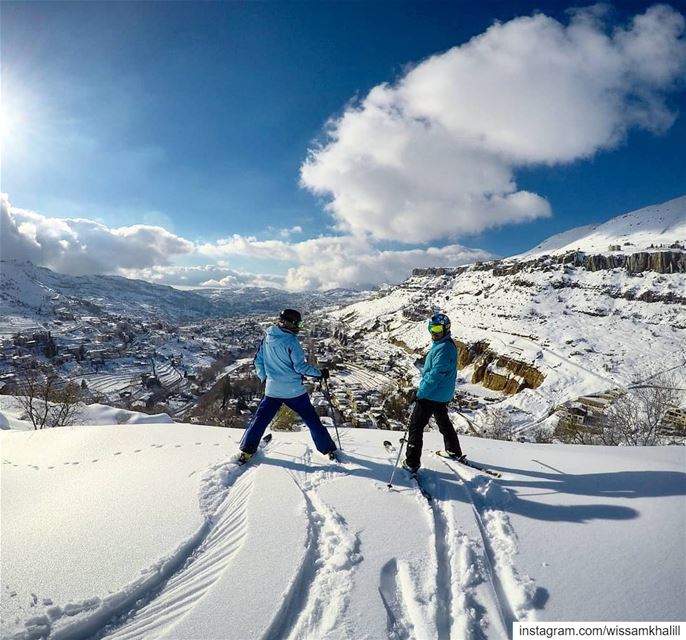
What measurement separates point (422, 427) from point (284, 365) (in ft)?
7.54

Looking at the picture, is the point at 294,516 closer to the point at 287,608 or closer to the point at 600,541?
the point at 287,608

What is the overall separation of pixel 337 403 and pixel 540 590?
1764 inches

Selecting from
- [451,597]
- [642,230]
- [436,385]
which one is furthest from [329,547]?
[642,230]

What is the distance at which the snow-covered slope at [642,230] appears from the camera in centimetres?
9656

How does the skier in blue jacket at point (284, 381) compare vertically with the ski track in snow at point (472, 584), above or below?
above

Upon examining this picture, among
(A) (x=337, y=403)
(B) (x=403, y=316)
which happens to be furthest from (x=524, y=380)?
(B) (x=403, y=316)

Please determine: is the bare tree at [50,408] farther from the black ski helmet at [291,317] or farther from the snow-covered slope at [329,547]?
the black ski helmet at [291,317]

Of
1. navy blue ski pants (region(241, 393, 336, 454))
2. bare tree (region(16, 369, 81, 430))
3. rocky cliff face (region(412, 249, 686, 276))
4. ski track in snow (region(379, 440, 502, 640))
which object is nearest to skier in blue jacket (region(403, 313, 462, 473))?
navy blue ski pants (region(241, 393, 336, 454))

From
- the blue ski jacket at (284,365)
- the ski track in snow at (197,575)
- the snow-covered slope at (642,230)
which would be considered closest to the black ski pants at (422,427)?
the blue ski jacket at (284,365)

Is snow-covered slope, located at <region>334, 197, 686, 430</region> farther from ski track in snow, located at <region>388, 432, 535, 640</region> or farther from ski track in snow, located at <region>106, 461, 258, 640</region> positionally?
ski track in snow, located at <region>106, 461, 258, 640</region>

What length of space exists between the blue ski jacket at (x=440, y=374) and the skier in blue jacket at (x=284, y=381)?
5.33ft

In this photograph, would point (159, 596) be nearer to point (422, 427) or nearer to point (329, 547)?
point (329, 547)

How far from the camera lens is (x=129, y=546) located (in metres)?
2.96

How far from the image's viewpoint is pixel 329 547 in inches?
120
